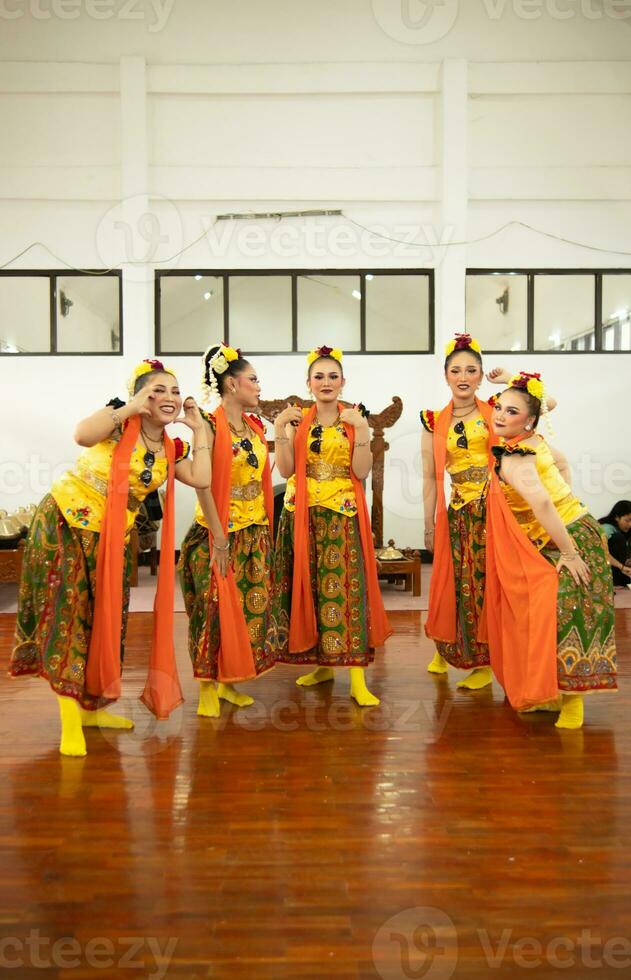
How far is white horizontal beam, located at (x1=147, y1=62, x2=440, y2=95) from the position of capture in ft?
23.2

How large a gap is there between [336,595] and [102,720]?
3.42 feet

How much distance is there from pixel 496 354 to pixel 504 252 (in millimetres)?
937

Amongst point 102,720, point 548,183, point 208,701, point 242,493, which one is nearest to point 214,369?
point 242,493

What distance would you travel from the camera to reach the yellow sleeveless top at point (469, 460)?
349 centimetres

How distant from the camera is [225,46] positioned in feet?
23.3

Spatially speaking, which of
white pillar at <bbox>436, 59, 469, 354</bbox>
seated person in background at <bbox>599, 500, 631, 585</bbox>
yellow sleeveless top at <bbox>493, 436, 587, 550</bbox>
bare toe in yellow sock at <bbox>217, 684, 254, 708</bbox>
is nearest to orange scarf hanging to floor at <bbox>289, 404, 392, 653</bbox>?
bare toe in yellow sock at <bbox>217, 684, 254, 708</bbox>

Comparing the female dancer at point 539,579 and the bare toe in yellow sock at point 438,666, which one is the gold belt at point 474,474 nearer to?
the female dancer at point 539,579

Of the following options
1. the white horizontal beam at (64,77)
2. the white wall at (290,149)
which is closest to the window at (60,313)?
the white wall at (290,149)

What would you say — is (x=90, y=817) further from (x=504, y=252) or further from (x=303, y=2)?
(x=303, y=2)

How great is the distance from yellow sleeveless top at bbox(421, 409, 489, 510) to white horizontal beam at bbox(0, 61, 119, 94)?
17.9 feet

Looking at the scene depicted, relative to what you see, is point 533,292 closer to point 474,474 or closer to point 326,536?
point 474,474

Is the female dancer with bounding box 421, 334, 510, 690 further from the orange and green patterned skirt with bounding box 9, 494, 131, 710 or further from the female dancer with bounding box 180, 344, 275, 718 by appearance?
the orange and green patterned skirt with bounding box 9, 494, 131, 710

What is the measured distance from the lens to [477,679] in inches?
138

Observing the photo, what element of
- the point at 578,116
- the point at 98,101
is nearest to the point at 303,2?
the point at 98,101
